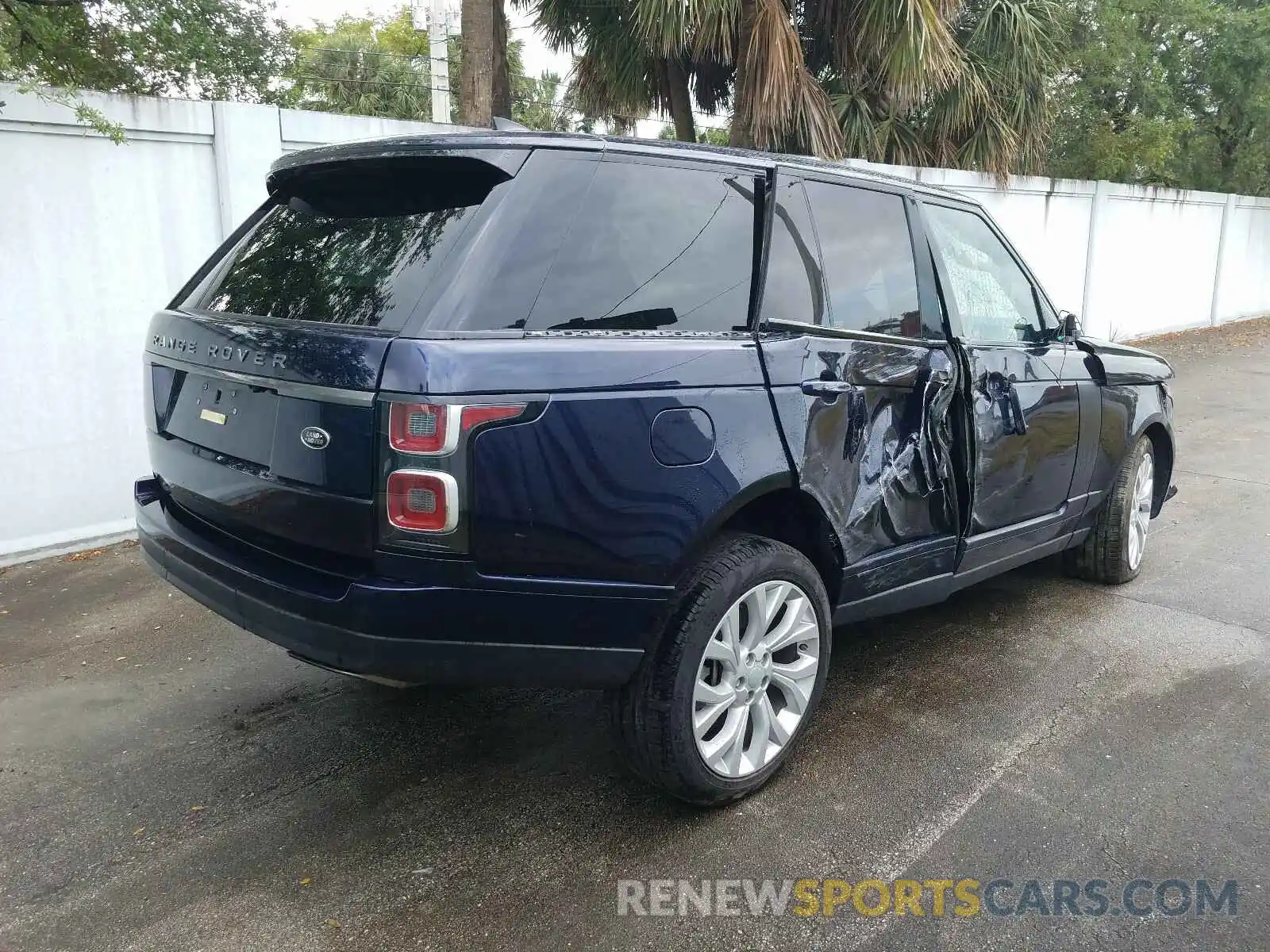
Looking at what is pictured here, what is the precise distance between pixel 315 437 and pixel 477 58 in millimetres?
6224

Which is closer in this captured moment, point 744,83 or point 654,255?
point 654,255

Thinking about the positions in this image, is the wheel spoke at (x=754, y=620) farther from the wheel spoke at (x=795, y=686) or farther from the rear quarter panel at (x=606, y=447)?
the rear quarter panel at (x=606, y=447)

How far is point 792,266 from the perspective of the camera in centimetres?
313

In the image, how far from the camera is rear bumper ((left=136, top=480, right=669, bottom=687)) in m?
2.40

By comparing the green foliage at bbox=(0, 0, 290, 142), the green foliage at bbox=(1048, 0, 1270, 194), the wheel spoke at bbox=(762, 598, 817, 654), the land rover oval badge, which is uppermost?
the green foliage at bbox=(1048, 0, 1270, 194)

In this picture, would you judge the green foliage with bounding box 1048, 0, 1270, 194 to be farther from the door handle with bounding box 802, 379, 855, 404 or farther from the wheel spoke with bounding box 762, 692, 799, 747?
the wheel spoke with bounding box 762, 692, 799, 747

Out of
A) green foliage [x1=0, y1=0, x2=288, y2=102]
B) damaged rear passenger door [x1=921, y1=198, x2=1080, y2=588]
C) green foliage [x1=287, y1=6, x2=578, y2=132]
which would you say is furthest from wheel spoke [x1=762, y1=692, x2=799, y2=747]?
green foliage [x1=287, y1=6, x2=578, y2=132]

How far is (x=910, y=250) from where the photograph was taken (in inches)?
144

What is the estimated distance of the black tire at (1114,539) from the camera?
15.9 ft

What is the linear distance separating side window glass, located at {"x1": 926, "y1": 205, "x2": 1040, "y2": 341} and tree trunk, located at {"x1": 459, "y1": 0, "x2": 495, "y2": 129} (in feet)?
15.3

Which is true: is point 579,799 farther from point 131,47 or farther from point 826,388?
point 131,47

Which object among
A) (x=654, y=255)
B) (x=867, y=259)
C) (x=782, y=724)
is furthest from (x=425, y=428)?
(x=867, y=259)

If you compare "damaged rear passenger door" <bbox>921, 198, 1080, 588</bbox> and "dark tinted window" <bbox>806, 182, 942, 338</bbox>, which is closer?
"dark tinted window" <bbox>806, 182, 942, 338</bbox>

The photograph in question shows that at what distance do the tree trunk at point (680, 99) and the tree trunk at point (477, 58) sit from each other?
9.71 feet
